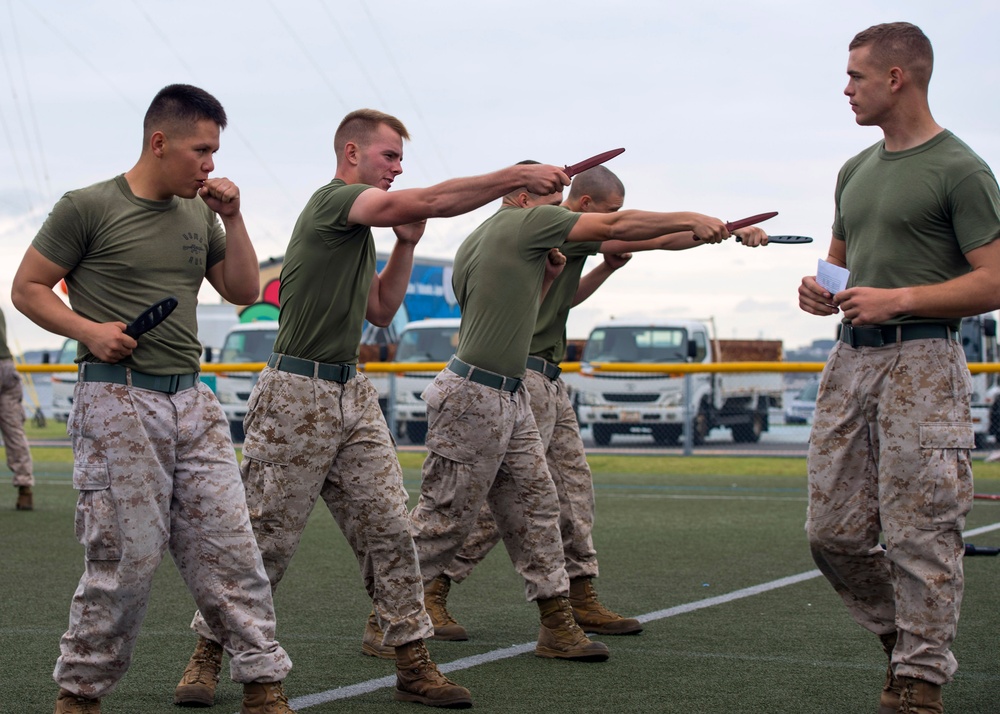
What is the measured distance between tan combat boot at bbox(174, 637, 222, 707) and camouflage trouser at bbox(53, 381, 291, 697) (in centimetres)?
57

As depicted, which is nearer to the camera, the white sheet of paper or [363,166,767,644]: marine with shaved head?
the white sheet of paper

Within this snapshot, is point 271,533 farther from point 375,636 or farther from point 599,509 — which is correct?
point 599,509

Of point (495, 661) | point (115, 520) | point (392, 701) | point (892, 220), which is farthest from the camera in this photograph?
point (495, 661)

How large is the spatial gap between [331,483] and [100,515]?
1.09 meters

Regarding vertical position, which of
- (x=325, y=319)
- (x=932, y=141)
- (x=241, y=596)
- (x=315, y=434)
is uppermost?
(x=932, y=141)

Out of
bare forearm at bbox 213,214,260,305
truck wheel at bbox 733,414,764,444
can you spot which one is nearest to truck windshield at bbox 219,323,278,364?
truck wheel at bbox 733,414,764,444

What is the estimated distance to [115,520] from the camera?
4.22m

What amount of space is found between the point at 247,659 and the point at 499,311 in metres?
2.03

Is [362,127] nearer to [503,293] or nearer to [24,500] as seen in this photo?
[503,293]

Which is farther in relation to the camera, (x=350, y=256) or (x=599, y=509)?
(x=599, y=509)

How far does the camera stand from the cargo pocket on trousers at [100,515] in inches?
166

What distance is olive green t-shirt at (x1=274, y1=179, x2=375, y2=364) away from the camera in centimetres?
502

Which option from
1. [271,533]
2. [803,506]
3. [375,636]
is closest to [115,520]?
[271,533]

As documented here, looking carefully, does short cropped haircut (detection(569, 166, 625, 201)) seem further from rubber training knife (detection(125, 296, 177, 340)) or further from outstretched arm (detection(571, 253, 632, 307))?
rubber training knife (detection(125, 296, 177, 340))
